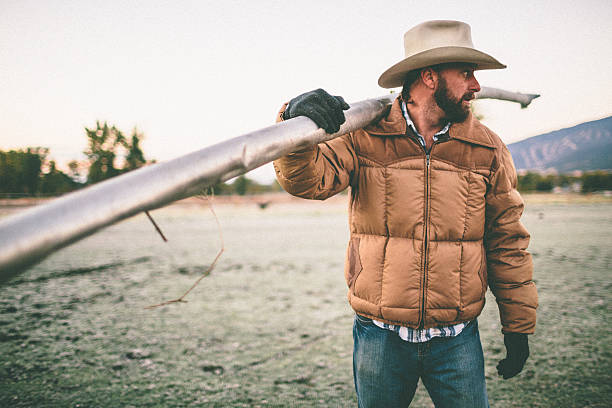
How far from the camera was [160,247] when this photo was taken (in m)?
12.2

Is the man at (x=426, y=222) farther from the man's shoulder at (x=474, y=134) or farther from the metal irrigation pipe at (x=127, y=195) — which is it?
the metal irrigation pipe at (x=127, y=195)

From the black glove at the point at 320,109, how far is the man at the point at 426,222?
32cm

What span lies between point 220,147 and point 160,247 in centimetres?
1231

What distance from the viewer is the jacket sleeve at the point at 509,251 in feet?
6.11

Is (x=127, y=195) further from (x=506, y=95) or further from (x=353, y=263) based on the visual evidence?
(x=506, y=95)

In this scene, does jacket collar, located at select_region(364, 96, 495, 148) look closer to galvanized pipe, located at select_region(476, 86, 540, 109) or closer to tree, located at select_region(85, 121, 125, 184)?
galvanized pipe, located at select_region(476, 86, 540, 109)

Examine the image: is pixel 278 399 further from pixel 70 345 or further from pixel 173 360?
pixel 70 345

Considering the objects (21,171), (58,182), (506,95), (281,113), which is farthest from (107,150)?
(21,171)

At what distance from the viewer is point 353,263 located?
1.86 meters

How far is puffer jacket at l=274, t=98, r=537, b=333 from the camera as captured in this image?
5.62ft

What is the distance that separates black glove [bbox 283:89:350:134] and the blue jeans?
3.44 feet

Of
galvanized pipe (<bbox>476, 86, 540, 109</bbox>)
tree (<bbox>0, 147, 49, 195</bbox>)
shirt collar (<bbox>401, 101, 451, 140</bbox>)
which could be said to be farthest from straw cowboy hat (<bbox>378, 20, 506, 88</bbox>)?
tree (<bbox>0, 147, 49, 195</bbox>)

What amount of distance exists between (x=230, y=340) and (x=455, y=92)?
3.80 metres

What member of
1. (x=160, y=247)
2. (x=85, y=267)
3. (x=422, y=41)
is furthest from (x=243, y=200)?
(x=422, y=41)
